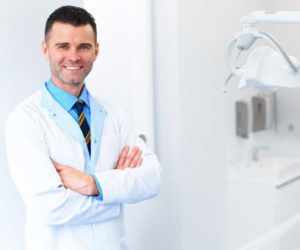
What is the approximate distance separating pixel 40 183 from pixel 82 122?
0.25 meters

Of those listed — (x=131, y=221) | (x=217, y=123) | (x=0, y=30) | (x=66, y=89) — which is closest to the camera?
(x=66, y=89)

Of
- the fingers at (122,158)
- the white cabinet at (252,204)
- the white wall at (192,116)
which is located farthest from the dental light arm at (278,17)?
the white cabinet at (252,204)

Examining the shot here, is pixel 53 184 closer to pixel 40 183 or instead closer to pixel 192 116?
pixel 40 183

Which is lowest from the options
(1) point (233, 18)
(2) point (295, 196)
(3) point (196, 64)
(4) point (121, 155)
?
(2) point (295, 196)

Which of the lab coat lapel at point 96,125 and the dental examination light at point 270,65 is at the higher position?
the dental examination light at point 270,65

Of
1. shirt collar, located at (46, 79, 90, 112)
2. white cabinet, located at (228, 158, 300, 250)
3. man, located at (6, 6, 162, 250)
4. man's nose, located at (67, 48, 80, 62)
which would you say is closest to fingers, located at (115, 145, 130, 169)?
man, located at (6, 6, 162, 250)

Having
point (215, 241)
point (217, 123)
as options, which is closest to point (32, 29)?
point (217, 123)

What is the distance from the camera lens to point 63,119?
143 centimetres

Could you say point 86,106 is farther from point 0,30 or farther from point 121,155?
point 0,30

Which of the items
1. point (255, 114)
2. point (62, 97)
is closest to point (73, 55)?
point (62, 97)

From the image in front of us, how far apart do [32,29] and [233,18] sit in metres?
1.45

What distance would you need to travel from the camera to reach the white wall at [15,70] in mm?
1616

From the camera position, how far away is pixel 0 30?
5.24 feet

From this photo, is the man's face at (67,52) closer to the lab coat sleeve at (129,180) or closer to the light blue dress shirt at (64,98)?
the light blue dress shirt at (64,98)
